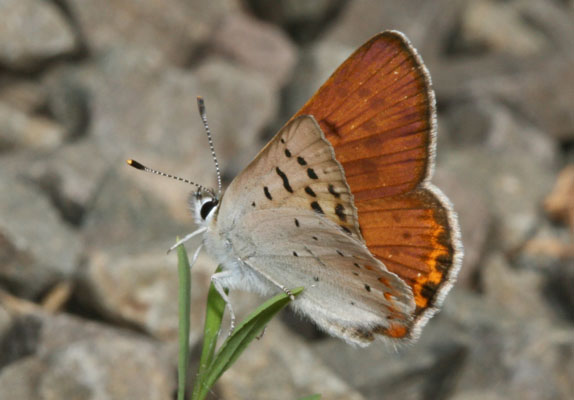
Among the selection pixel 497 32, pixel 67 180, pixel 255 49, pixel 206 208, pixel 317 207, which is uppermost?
pixel 497 32

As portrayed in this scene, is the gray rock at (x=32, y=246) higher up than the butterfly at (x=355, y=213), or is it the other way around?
the butterfly at (x=355, y=213)

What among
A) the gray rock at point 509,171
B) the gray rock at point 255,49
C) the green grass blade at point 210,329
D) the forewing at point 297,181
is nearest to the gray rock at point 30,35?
the gray rock at point 255,49

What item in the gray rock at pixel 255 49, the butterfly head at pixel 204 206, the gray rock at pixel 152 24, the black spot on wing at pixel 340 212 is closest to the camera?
the black spot on wing at pixel 340 212

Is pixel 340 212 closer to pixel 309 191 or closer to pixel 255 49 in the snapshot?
pixel 309 191

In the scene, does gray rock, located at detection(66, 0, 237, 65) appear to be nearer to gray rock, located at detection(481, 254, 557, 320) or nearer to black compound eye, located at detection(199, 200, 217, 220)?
gray rock, located at detection(481, 254, 557, 320)

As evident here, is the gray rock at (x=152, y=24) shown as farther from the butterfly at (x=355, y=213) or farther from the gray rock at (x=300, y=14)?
the butterfly at (x=355, y=213)

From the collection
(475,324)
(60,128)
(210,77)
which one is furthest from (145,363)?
(210,77)

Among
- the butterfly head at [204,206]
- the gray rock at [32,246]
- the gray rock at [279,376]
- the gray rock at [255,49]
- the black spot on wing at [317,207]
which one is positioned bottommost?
the gray rock at [32,246]

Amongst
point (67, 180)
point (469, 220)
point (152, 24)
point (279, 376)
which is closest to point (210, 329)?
point (279, 376)
